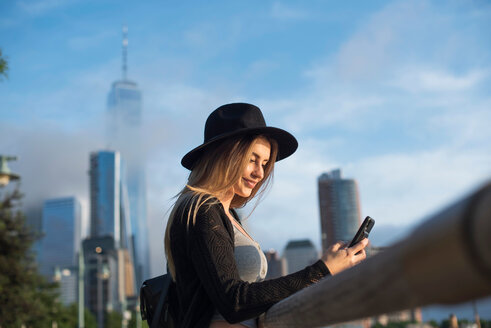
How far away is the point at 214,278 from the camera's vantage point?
175 cm

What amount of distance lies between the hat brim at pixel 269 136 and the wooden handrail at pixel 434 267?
1.40 m

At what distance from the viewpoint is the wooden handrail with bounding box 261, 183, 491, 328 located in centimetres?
51

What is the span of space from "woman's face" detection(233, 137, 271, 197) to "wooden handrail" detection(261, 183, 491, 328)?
4.92 feet

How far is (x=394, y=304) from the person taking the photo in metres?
0.71

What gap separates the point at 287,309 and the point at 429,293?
30.0 inches

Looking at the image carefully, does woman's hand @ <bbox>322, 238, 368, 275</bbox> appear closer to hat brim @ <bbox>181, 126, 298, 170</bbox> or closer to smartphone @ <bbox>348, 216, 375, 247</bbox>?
smartphone @ <bbox>348, 216, 375, 247</bbox>

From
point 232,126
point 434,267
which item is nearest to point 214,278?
point 232,126

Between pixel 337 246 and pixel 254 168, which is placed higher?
pixel 254 168

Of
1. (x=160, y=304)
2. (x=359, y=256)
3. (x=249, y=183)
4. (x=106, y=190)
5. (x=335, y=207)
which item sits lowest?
(x=160, y=304)

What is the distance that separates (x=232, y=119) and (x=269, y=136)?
9.1 inches

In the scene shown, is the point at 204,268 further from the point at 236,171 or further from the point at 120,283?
the point at 120,283

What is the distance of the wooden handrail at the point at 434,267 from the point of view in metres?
0.51

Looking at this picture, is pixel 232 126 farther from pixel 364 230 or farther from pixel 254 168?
pixel 364 230

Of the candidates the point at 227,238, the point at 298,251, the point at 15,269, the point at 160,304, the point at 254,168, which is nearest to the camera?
the point at 227,238
